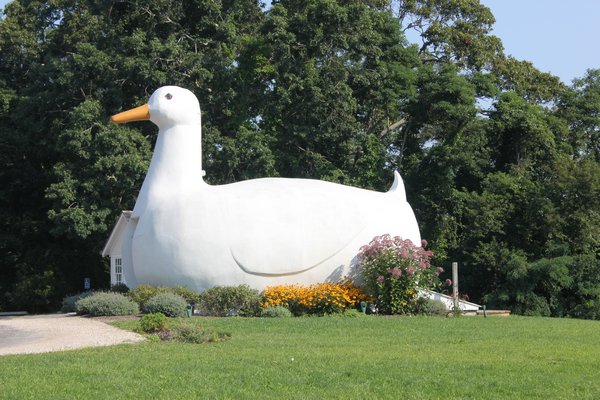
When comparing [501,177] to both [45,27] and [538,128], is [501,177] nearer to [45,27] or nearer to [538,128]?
[538,128]

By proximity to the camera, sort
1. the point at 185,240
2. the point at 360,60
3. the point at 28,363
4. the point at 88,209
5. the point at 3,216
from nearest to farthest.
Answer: the point at 28,363, the point at 185,240, the point at 88,209, the point at 360,60, the point at 3,216

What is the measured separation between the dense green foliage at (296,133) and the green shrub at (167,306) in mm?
9393

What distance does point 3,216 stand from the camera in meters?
32.8

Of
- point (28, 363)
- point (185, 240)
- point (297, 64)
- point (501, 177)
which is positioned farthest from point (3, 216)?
point (28, 363)

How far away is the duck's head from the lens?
2186cm

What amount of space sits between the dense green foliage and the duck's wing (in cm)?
738

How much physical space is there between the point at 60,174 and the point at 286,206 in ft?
34.7

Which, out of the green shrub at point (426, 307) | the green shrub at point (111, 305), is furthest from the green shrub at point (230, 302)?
the green shrub at point (426, 307)

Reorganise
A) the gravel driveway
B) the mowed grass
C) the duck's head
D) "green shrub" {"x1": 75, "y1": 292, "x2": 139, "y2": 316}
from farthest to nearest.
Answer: the duck's head
"green shrub" {"x1": 75, "y1": 292, "x2": 139, "y2": 316}
the gravel driveway
the mowed grass

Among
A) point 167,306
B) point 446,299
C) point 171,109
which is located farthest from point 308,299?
point 171,109

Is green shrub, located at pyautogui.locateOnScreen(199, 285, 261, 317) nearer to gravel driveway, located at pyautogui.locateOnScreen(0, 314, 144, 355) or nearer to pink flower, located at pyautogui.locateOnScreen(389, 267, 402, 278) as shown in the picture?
gravel driveway, located at pyautogui.locateOnScreen(0, 314, 144, 355)

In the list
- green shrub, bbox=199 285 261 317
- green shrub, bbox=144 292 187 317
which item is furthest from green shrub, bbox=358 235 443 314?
green shrub, bbox=144 292 187 317

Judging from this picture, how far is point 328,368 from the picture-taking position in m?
11.0

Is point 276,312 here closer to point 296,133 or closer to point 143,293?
point 143,293
